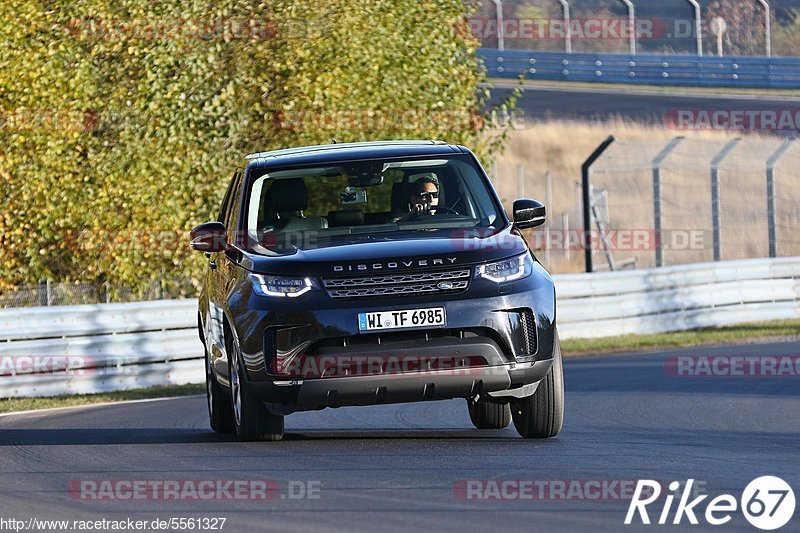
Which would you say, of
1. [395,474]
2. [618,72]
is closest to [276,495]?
[395,474]

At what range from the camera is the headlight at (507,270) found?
30.0ft

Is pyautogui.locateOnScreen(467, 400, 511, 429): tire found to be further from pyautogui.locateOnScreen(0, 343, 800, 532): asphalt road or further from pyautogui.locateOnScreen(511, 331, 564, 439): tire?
pyautogui.locateOnScreen(511, 331, 564, 439): tire

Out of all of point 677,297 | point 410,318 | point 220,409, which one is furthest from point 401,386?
point 677,297

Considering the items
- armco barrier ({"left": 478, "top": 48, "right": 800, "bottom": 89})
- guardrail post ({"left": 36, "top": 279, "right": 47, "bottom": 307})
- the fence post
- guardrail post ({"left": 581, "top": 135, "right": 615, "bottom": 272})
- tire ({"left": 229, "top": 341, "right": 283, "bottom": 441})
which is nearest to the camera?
tire ({"left": 229, "top": 341, "right": 283, "bottom": 441})

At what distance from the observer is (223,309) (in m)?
10.1

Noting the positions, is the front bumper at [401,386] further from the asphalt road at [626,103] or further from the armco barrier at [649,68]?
the armco barrier at [649,68]

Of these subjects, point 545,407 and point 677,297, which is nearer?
point 545,407

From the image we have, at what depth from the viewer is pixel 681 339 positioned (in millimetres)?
21266

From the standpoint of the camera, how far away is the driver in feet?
33.5

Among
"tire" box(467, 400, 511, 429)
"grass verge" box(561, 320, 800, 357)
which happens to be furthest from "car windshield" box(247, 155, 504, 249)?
"grass verge" box(561, 320, 800, 357)

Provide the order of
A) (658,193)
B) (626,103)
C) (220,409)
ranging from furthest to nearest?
(626,103) → (658,193) → (220,409)

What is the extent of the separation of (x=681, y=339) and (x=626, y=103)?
946 inches

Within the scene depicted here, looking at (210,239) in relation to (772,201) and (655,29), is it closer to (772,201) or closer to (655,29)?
(772,201)

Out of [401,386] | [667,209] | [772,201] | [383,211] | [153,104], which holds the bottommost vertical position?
[667,209]
